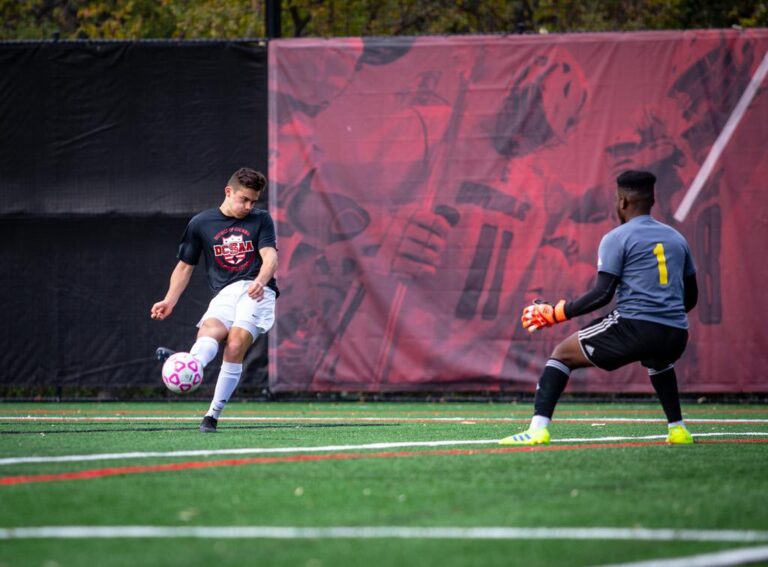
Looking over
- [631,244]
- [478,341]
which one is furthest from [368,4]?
[631,244]

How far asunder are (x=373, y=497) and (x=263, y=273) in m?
3.91

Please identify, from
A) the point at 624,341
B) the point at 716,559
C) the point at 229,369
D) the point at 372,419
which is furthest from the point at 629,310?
the point at 372,419

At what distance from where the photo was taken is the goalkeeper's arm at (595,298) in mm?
7461

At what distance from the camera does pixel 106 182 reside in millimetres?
14156

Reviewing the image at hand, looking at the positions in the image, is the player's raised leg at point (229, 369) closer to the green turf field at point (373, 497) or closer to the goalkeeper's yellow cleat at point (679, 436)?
the green turf field at point (373, 497)

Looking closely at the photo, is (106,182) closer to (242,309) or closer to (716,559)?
(242,309)

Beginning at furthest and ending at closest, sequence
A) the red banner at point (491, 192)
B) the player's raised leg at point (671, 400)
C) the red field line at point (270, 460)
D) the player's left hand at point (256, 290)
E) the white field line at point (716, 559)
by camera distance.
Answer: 1. the red banner at point (491, 192)
2. the player's left hand at point (256, 290)
3. the player's raised leg at point (671, 400)
4. the red field line at point (270, 460)
5. the white field line at point (716, 559)

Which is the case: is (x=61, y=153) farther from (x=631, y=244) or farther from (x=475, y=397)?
(x=631, y=244)

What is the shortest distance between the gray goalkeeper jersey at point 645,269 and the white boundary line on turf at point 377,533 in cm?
317

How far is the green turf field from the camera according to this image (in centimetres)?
416

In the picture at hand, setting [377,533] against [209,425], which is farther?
[209,425]

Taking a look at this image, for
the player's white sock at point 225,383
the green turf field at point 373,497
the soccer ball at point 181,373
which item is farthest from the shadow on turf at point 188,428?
the soccer ball at point 181,373

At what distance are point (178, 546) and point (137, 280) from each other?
1023 cm

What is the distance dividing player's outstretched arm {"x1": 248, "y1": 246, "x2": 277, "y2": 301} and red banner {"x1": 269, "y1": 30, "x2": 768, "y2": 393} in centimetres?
466
